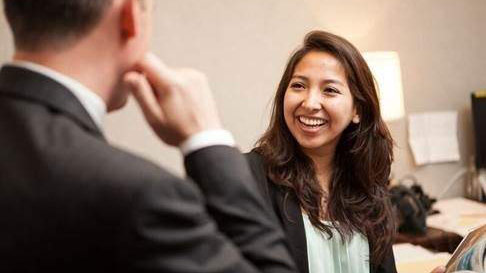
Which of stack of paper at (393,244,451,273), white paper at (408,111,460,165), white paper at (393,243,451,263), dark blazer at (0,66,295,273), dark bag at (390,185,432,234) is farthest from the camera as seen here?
white paper at (408,111,460,165)

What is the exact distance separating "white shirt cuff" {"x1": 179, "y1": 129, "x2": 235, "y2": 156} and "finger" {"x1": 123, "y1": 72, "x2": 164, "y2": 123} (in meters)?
0.05

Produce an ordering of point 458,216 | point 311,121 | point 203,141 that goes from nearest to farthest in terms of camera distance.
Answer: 1. point 203,141
2. point 311,121
3. point 458,216

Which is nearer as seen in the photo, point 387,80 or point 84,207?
point 84,207

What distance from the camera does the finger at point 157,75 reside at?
0.62m

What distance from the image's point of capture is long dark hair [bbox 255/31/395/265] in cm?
129

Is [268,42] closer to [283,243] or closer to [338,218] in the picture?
[338,218]

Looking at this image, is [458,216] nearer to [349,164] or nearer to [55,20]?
[349,164]

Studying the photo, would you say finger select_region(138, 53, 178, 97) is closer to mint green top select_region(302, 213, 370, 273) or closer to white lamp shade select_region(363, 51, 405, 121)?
mint green top select_region(302, 213, 370, 273)

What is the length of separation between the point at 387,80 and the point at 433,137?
2.28 feet

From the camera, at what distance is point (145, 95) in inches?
24.3

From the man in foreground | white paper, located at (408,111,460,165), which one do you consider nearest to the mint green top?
the man in foreground

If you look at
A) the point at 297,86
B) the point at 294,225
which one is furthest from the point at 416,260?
the point at 297,86

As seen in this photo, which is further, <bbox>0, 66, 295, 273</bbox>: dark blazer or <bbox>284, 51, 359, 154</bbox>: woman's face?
<bbox>284, 51, 359, 154</bbox>: woman's face

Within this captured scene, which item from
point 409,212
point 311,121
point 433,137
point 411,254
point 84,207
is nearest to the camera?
point 84,207
